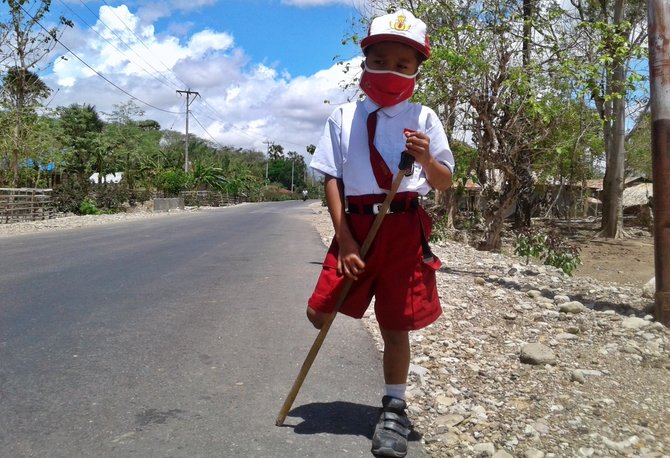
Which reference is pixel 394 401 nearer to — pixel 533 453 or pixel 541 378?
pixel 533 453

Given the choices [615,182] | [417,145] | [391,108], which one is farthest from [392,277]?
[615,182]

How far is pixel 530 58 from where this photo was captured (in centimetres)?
989

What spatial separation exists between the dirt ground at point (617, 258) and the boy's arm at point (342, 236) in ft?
32.5

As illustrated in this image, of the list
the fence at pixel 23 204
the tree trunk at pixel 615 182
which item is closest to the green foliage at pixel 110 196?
the fence at pixel 23 204

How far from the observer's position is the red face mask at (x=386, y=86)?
290 cm

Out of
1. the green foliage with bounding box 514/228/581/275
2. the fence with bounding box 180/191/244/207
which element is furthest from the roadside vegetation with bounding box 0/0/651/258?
the fence with bounding box 180/191/244/207

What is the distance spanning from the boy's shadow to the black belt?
1.06 meters

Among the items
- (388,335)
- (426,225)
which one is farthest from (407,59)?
(388,335)

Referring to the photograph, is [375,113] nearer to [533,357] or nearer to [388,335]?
[388,335]

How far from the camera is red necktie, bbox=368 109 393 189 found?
291 cm

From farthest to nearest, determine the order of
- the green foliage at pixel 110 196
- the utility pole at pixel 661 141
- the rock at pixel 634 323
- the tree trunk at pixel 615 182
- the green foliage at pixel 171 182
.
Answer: the green foliage at pixel 171 182 < the green foliage at pixel 110 196 < the tree trunk at pixel 615 182 < the utility pole at pixel 661 141 < the rock at pixel 634 323

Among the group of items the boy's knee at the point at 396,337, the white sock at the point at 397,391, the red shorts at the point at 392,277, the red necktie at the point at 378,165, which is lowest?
the white sock at the point at 397,391

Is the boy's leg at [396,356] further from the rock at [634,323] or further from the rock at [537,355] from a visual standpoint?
the rock at [634,323]

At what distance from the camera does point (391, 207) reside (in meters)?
2.93
